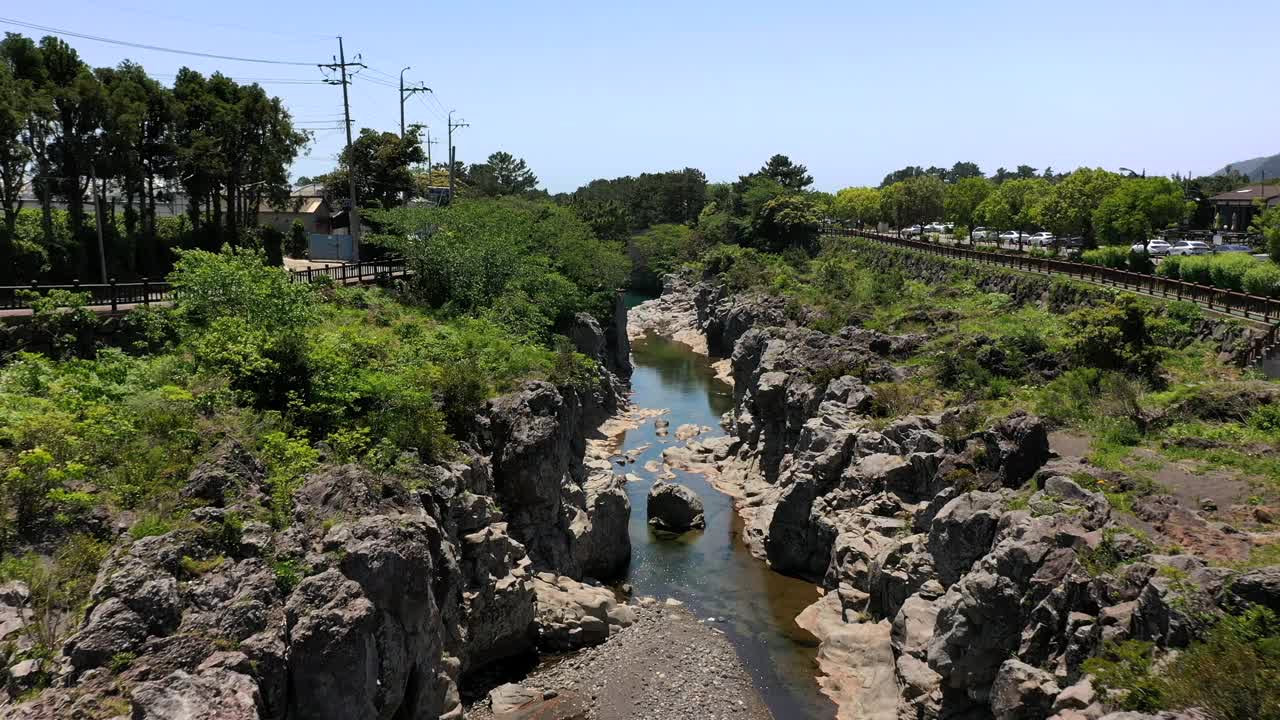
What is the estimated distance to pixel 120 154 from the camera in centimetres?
4066

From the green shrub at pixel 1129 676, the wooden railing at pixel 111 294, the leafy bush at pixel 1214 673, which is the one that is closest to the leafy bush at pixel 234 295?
the wooden railing at pixel 111 294

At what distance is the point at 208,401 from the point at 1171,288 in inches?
1512

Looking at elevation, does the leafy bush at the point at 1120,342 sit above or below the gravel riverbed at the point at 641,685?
above

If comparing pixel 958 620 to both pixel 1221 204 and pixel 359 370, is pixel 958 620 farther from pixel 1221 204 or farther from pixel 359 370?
pixel 1221 204

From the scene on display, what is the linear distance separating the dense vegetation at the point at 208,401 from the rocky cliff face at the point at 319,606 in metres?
0.49

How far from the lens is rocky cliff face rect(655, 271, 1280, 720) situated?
1778 centimetres

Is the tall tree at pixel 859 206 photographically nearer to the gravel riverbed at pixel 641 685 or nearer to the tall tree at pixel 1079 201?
the tall tree at pixel 1079 201

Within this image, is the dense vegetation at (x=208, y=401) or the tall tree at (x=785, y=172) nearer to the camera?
the dense vegetation at (x=208, y=401)

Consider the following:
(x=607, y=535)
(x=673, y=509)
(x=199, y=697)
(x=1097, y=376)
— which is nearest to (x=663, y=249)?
(x=673, y=509)

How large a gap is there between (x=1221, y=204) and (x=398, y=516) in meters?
91.1

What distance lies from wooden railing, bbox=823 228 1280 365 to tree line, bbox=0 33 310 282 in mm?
43440

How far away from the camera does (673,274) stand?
351 feet

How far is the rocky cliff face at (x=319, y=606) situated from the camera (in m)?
13.5

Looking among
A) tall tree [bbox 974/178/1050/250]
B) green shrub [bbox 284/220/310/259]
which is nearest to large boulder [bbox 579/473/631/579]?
green shrub [bbox 284/220/310/259]
